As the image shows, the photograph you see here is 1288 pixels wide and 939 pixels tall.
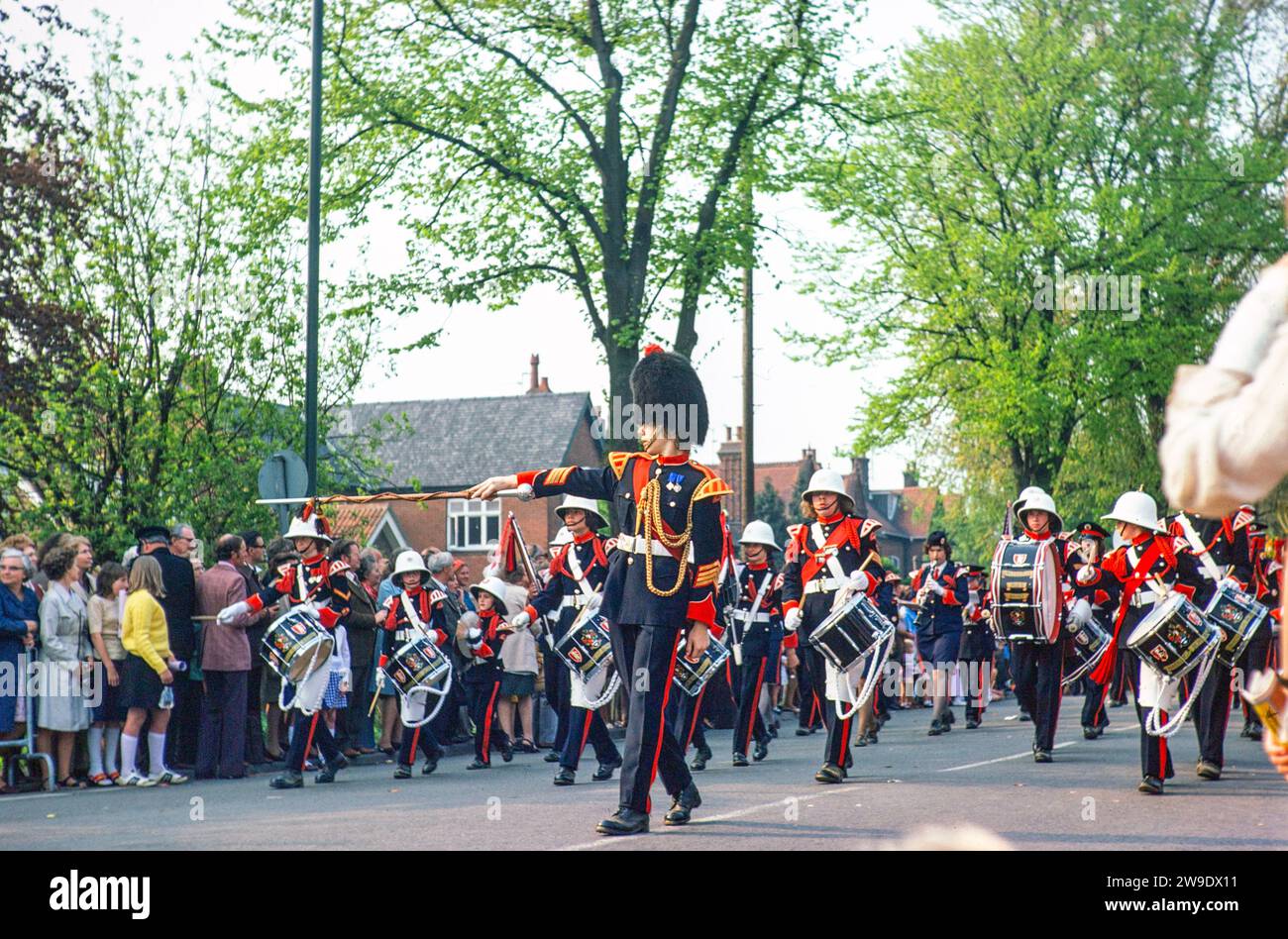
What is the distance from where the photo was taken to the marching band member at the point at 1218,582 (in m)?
12.1

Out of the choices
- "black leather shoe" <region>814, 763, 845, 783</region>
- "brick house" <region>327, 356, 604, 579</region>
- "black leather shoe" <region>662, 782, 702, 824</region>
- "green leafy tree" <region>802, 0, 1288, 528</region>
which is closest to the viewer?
"black leather shoe" <region>662, 782, 702, 824</region>

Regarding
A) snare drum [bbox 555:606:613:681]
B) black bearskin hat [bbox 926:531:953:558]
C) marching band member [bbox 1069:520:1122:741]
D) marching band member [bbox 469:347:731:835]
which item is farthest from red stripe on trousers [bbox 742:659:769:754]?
marching band member [bbox 469:347:731:835]

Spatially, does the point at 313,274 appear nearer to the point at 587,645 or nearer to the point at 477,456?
the point at 587,645

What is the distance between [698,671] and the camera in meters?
12.8

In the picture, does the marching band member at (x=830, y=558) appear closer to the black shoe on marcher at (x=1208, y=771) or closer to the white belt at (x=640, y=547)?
the black shoe on marcher at (x=1208, y=771)

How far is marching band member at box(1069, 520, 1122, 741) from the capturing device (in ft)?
49.5

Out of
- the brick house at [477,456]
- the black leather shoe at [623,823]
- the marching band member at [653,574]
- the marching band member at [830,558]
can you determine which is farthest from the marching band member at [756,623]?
the brick house at [477,456]

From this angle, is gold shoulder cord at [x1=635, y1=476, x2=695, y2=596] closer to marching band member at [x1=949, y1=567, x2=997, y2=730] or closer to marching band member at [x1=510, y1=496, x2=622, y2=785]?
marching band member at [x1=510, y1=496, x2=622, y2=785]

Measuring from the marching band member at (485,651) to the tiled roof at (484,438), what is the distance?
43674 millimetres

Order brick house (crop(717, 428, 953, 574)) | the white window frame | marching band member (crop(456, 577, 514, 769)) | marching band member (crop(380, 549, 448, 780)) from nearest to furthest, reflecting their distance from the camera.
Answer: marching band member (crop(380, 549, 448, 780))
marching band member (crop(456, 577, 514, 769))
the white window frame
brick house (crop(717, 428, 953, 574))

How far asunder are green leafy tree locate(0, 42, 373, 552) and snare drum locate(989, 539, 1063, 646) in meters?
9.12

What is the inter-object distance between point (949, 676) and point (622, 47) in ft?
28.6
